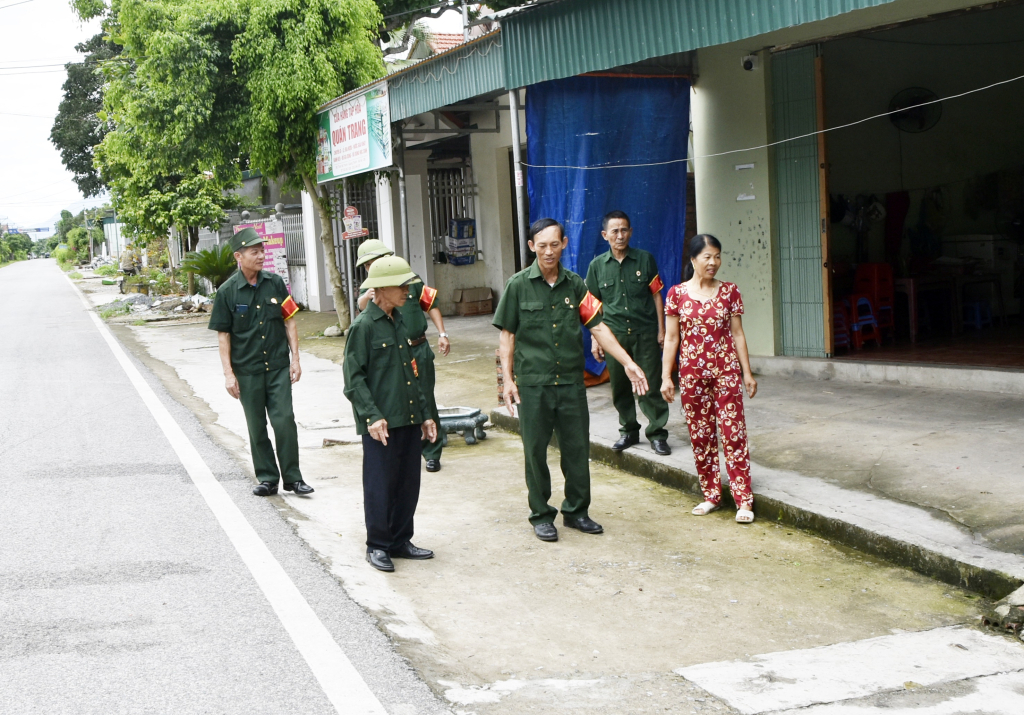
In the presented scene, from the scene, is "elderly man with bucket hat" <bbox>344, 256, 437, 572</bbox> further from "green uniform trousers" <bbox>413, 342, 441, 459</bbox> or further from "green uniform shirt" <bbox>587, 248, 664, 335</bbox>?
"green uniform shirt" <bbox>587, 248, 664, 335</bbox>

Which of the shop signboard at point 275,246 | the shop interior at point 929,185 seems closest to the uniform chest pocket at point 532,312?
the shop interior at point 929,185

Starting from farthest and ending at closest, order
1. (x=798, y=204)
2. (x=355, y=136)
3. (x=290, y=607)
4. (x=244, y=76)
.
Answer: (x=244, y=76)
(x=355, y=136)
(x=798, y=204)
(x=290, y=607)

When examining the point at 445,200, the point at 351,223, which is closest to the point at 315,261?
the point at 445,200

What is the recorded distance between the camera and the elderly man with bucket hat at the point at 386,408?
18.6 feet

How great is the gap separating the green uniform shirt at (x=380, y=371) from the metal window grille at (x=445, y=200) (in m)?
14.2

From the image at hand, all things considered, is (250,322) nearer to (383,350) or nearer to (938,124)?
(383,350)

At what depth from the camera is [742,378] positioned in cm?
650

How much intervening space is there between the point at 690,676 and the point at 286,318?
14.1 feet

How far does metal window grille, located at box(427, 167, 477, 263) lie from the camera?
65.1 ft

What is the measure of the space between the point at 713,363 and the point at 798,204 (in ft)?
15.1

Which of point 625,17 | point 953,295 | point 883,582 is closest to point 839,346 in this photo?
point 953,295

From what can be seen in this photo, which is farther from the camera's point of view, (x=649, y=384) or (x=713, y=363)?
(x=649, y=384)

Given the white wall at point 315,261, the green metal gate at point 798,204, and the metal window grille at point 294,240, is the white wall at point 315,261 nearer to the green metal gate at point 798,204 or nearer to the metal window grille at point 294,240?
the metal window grille at point 294,240

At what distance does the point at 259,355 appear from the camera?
7.30 metres
